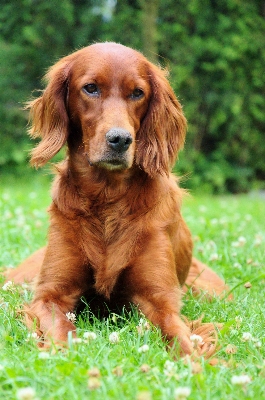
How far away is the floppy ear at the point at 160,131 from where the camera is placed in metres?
3.28

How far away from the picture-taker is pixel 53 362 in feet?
7.42

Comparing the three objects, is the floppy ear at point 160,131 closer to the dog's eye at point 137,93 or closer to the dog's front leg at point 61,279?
the dog's eye at point 137,93

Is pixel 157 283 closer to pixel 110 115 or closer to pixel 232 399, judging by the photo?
pixel 110 115

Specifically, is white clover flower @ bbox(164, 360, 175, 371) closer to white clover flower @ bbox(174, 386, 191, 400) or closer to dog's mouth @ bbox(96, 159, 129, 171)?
white clover flower @ bbox(174, 386, 191, 400)

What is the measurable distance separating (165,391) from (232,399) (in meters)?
0.21

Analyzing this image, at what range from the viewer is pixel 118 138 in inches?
116

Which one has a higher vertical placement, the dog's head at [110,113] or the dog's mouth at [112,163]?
the dog's head at [110,113]

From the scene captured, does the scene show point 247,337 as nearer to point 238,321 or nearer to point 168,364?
point 238,321

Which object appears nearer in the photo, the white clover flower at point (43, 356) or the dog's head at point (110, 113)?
the white clover flower at point (43, 356)

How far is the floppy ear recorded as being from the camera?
3281 mm

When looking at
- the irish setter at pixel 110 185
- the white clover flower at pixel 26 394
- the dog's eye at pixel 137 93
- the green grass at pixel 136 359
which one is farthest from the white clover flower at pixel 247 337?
the dog's eye at pixel 137 93

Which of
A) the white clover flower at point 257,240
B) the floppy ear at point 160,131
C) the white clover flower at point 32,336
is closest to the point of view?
the white clover flower at point 32,336

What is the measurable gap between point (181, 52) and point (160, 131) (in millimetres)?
7337

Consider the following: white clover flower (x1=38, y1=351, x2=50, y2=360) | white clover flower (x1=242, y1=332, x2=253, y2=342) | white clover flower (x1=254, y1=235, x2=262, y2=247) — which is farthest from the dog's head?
Result: white clover flower (x1=254, y1=235, x2=262, y2=247)
